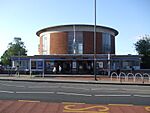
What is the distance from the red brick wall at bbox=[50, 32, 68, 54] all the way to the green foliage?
992 inches

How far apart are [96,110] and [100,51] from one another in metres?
58.3

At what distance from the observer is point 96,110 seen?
10.4 metres

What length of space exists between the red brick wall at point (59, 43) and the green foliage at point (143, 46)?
25.2m

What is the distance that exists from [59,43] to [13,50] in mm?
38784

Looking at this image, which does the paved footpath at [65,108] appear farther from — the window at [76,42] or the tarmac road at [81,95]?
the window at [76,42]

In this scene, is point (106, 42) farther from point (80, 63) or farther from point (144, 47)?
point (80, 63)

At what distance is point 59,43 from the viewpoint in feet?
222

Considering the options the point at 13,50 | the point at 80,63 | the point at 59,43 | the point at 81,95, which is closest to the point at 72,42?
the point at 59,43

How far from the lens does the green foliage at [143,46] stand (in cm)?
8119

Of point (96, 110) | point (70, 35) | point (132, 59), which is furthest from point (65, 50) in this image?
point (96, 110)

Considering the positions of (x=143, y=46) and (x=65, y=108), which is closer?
(x=65, y=108)

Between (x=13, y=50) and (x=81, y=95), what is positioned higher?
(x=13, y=50)

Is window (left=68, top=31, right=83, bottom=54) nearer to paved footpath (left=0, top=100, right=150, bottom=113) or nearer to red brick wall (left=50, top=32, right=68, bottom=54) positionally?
red brick wall (left=50, top=32, right=68, bottom=54)

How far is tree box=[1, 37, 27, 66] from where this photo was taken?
331ft
